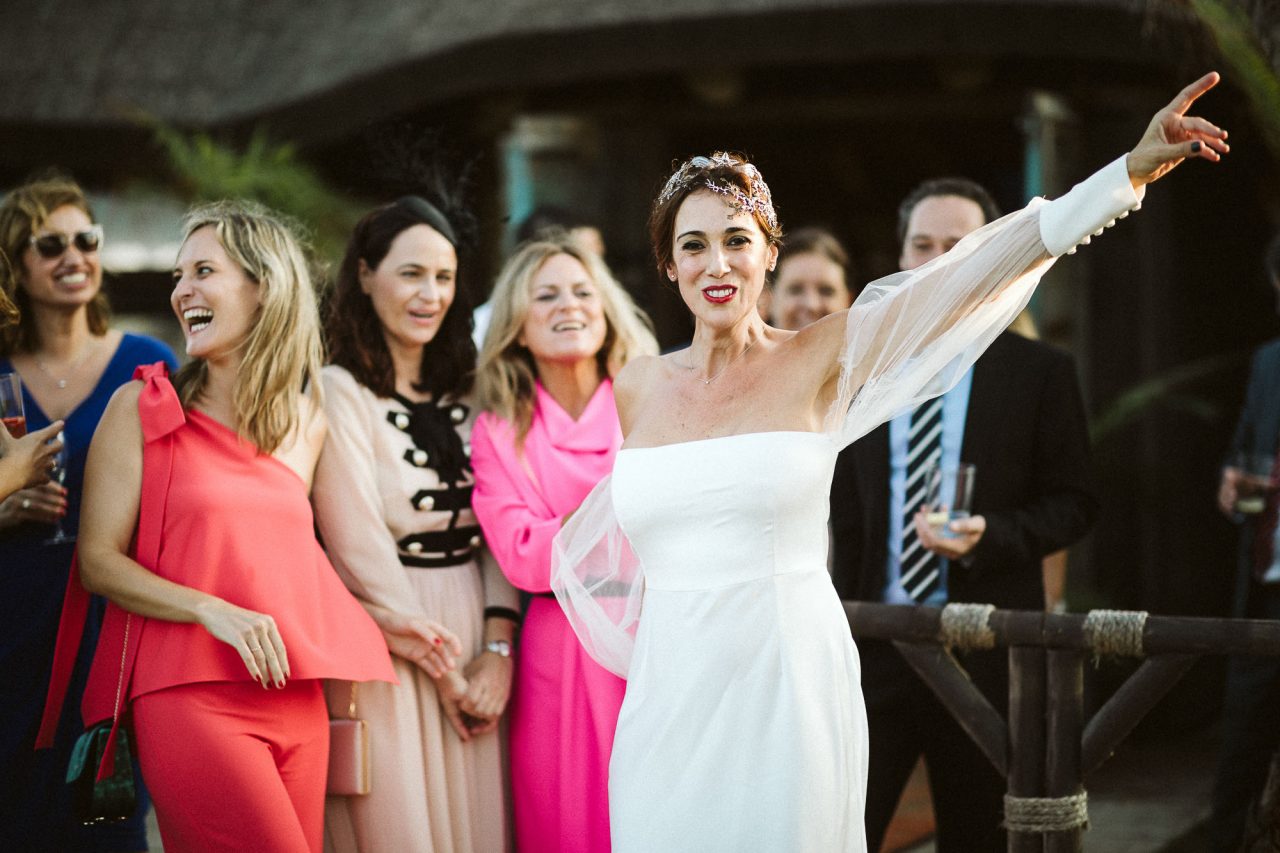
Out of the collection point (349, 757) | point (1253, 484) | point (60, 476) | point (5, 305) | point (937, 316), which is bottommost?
point (349, 757)

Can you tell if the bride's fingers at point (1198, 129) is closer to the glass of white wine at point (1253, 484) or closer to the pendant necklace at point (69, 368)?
the glass of white wine at point (1253, 484)

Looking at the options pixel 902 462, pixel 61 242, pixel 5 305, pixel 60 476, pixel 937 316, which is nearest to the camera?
pixel 937 316

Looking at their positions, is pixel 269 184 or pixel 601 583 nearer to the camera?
pixel 601 583

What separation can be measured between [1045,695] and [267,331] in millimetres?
2111

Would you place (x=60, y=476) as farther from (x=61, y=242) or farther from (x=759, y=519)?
(x=759, y=519)

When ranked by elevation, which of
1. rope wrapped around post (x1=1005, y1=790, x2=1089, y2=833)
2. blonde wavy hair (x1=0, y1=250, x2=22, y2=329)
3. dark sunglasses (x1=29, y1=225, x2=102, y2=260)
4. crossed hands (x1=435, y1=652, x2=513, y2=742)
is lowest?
rope wrapped around post (x1=1005, y1=790, x2=1089, y2=833)

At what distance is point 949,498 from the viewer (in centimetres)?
365

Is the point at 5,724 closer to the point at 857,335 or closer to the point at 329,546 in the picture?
the point at 329,546

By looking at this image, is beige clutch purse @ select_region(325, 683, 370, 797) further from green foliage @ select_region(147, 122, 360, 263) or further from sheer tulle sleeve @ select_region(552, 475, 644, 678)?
green foliage @ select_region(147, 122, 360, 263)

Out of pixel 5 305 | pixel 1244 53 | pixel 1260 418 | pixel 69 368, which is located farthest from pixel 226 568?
pixel 1260 418

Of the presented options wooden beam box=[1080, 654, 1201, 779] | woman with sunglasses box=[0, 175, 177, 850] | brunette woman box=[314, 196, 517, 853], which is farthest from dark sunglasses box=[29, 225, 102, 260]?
wooden beam box=[1080, 654, 1201, 779]

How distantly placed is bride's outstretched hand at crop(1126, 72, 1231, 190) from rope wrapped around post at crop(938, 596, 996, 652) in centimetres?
120

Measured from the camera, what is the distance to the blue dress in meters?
3.84

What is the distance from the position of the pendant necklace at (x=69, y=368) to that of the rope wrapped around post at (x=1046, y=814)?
9.16 feet
